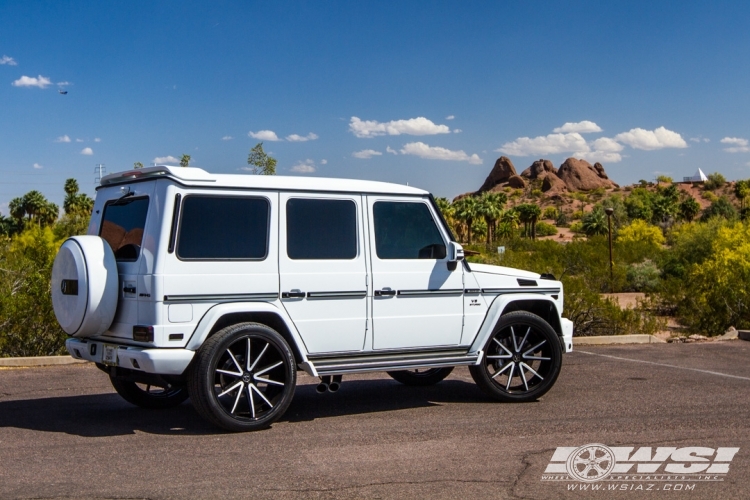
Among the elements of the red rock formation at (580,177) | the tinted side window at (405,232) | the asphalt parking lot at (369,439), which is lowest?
the asphalt parking lot at (369,439)

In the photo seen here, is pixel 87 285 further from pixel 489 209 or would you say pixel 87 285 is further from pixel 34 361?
pixel 489 209

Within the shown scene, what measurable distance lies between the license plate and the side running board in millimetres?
1686

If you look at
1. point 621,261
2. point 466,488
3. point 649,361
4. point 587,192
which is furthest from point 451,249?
point 587,192

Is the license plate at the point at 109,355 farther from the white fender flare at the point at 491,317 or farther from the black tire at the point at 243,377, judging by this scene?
the white fender flare at the point at 491,317

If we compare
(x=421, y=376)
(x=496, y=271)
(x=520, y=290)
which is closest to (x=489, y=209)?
(x=421, y=376)

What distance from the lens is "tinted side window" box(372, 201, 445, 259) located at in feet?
26.8

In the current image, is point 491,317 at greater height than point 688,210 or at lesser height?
lesser

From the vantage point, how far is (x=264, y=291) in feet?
24.3

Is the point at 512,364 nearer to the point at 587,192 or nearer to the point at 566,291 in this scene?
the point at 566,291

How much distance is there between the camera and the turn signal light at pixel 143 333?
6934 mm

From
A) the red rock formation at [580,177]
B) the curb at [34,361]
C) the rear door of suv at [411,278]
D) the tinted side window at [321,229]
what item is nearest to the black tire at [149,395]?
the tinted side window at [321,229]

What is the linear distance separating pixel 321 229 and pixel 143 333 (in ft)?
6.16

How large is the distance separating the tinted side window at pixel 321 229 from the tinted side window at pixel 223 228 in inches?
10.8

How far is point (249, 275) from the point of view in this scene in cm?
739
